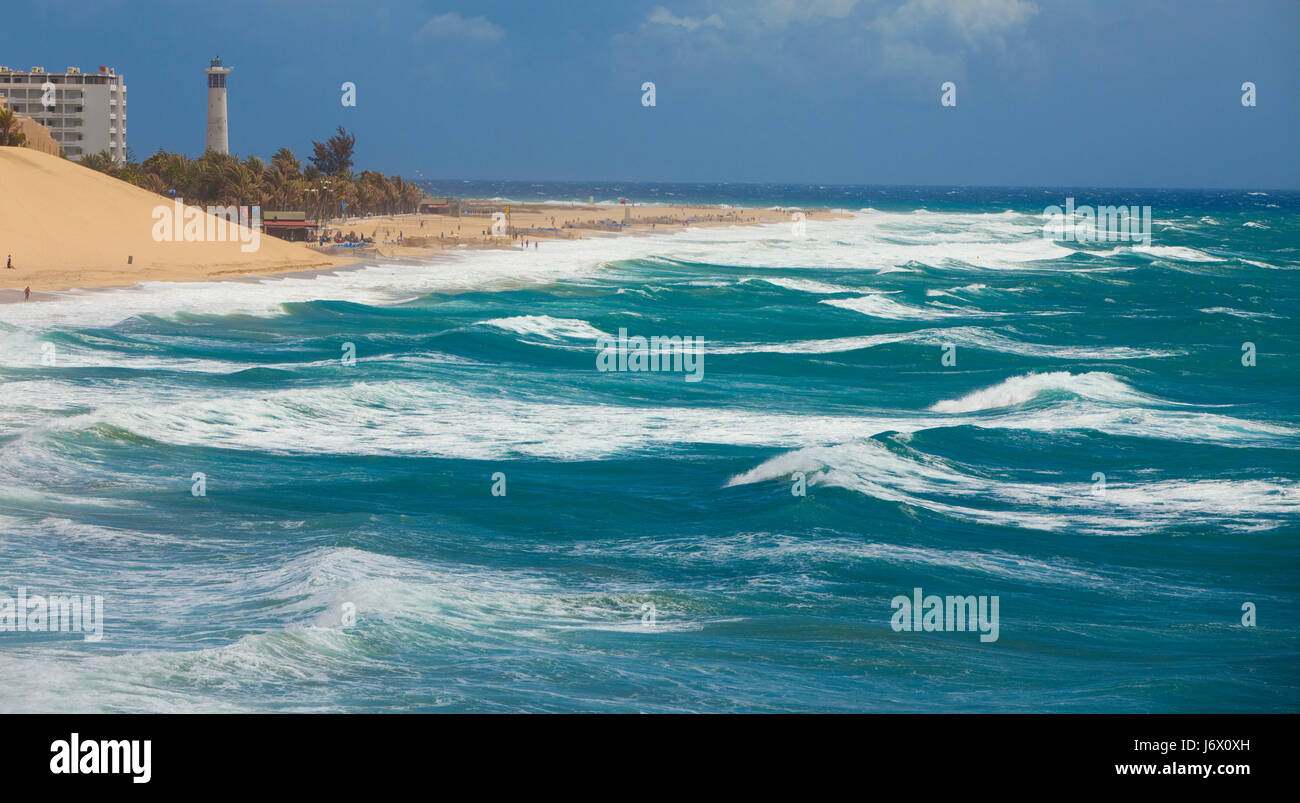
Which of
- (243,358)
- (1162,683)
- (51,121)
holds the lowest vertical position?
(1162,683)

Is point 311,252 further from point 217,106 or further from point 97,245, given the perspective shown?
point 217,106

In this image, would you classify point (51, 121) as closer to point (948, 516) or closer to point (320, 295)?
point (320, 295)

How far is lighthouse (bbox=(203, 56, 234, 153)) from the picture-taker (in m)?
131

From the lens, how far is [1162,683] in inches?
590

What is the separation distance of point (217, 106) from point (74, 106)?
24838mm

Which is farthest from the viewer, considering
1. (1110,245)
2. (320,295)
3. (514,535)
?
(1110,245)

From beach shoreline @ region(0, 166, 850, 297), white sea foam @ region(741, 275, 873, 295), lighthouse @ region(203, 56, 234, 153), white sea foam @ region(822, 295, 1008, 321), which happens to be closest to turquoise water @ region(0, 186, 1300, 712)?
white sea foam @ region(822, 295, 1008, 321)

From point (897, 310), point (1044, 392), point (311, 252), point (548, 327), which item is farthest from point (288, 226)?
point (1044, 392)

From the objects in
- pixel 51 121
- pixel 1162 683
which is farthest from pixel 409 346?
pixel 51 121

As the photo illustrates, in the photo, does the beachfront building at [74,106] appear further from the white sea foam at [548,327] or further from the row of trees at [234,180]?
the white sea foam at [548,327]

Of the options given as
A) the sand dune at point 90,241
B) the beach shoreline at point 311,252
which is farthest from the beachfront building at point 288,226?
the sand dune at point 90,241

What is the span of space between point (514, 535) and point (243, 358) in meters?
22.4

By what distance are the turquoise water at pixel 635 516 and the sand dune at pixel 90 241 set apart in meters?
13.1

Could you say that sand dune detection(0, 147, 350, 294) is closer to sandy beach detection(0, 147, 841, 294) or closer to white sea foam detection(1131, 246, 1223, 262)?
sandy beach detection(0, 147, 841, 294)
